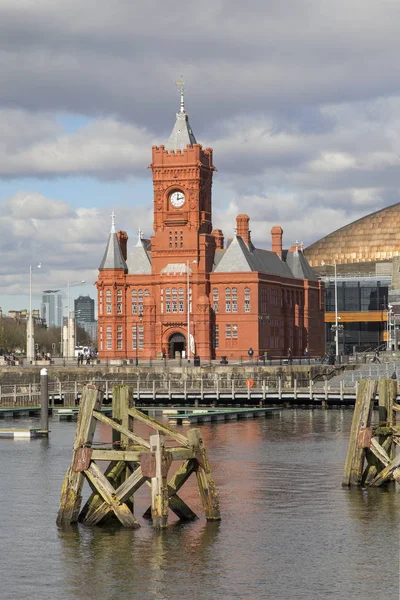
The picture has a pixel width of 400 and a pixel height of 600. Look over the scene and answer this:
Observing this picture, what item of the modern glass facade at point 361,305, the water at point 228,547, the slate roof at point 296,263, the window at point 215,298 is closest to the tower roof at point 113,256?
the window at point 215,298

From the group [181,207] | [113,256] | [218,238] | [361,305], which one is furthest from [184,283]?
[361,305]

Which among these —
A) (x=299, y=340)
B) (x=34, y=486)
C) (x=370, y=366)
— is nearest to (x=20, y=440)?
(x=34, y=486)

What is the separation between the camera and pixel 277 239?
150875 millimetres

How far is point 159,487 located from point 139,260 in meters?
102

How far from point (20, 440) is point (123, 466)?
31553mm

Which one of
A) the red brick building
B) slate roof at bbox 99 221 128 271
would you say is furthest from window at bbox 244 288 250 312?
slate roof at bbox 99 221 128 271

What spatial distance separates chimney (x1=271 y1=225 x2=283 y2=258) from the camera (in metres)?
150

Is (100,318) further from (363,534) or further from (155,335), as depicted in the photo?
(363,534)

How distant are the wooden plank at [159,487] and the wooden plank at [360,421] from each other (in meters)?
9.93

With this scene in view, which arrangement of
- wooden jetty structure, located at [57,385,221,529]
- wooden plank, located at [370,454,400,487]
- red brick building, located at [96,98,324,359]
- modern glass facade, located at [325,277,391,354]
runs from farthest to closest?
1. modern glass facade, located at [325,277,391,354]
2. red brick building, located at [96,98,324,359]
3. wooden plank, located at [370,454,400,487]
4. wooden jetty structure, located at [57,385,221,529]

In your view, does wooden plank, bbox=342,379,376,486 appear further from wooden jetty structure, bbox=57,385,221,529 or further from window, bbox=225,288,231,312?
window, bbox=225,288,231,312

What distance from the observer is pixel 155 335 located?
133875 millimetres

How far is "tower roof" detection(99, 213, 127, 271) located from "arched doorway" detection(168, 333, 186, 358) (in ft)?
32.8

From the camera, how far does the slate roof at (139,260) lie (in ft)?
451
